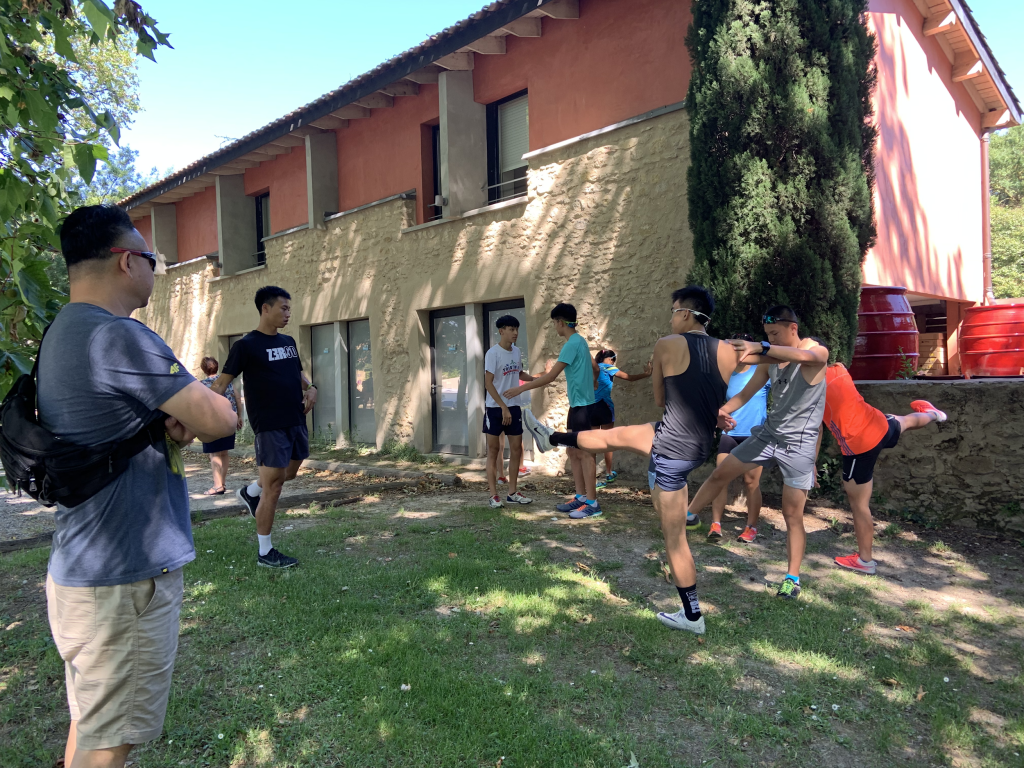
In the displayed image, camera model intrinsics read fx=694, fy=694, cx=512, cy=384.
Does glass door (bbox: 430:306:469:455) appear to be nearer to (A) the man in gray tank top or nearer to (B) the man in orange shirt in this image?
(A) the man in gray tank top

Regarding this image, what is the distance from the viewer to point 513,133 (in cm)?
1088

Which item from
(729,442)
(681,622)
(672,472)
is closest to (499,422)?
(729,442)

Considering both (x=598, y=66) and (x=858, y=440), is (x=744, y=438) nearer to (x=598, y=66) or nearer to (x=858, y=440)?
(x=858, y=440)

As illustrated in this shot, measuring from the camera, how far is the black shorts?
23.1 feet

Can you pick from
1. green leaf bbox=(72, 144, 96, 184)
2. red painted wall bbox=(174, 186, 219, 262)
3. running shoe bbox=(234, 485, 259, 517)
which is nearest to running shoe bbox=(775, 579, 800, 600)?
running shoe bbox=(234, 485, 259, 517)

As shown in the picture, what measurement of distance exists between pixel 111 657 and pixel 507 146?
10170mm

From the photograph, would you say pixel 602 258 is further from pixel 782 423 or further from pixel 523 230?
pixel 782 423

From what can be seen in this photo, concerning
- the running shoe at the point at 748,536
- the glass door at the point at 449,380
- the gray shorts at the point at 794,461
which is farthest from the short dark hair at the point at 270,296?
the glass door at the point at 449,380

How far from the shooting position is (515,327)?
7629 mm

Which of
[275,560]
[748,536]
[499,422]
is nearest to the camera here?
[275,560]

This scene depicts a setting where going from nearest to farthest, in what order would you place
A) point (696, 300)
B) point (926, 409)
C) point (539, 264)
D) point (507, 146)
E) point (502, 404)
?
point (696, 300) < point (926, 409) < point (502, 404) < point (539, 264) < point (507, 146)

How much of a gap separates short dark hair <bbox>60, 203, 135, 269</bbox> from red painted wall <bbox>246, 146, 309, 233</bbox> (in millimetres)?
13137

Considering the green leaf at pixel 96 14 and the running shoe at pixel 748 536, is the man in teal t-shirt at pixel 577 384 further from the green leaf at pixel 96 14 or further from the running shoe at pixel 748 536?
the green leaf at pixel 96 14

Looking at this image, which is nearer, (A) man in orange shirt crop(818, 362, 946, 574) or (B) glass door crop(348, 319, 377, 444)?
(A) man in orange shirt crop(818, 362, 946, 574)
